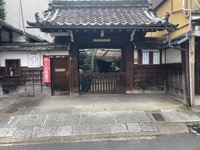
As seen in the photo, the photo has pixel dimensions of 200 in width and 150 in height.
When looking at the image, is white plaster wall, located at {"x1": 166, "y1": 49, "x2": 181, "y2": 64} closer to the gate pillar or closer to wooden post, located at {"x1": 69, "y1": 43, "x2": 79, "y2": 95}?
the gate pillar

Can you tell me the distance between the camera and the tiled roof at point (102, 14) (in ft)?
29.9

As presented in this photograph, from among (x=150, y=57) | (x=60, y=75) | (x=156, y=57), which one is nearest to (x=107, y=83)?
(x=60, y=75)

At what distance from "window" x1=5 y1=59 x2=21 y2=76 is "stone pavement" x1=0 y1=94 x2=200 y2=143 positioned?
1691 mm

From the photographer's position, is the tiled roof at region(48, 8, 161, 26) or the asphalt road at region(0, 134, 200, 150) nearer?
the asphalt road at region(0, 134, 200, 150)

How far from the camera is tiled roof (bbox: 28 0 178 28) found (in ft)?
29.9

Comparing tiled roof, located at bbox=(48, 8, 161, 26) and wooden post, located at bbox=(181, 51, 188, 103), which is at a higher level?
tiled roof, located at bbox=(48, 8, 161, 26)

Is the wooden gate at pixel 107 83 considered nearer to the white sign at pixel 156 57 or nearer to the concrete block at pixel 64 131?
the white sign at pixel 156 57

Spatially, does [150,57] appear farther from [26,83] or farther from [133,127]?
[26,83]

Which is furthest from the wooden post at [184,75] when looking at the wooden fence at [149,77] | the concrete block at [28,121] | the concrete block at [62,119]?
the concrete block at [28,121]

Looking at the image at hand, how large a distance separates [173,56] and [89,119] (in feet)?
18.9

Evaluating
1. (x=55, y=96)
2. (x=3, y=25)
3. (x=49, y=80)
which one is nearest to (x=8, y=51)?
(x=3, y=25)

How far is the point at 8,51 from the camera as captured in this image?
11.0m

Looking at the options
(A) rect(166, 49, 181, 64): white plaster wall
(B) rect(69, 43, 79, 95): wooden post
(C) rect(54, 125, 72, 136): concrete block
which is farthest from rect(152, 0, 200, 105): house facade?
(C) rect(54, 125, 72, 136): concrete block

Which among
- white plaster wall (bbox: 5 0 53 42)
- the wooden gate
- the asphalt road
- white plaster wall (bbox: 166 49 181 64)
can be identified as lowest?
the asphalt road
